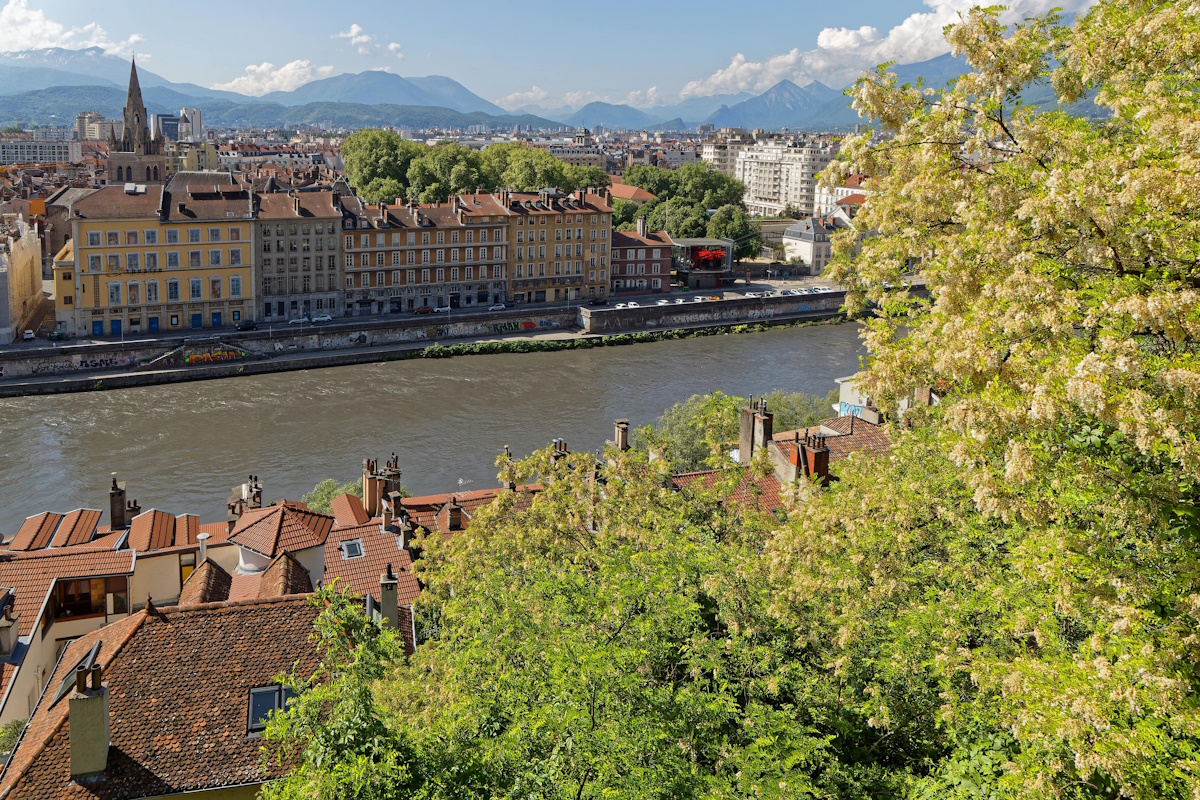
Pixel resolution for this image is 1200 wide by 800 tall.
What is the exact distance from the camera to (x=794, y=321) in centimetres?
5006

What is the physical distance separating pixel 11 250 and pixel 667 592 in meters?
37.8

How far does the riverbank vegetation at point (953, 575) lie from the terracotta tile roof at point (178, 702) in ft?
1.68

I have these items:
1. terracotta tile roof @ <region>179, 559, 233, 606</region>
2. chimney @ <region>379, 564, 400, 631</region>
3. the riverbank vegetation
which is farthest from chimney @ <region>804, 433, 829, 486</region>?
terracotta tile roof @ <region>179, 559, 233, 606</region>

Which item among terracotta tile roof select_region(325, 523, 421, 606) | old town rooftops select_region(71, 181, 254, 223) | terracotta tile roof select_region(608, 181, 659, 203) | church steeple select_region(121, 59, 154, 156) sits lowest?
terracotta tile roof select_region(325, 523, 421, 606)

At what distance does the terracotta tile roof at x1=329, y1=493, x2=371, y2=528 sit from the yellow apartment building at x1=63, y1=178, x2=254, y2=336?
24986 millimetres

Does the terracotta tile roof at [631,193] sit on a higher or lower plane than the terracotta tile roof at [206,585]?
higher

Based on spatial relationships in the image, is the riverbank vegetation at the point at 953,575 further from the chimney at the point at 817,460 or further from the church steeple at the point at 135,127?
the church steeple at the point at 135,127

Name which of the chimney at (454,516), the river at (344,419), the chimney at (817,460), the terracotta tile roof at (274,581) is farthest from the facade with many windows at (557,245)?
the terracotta tile roof at (274,581)

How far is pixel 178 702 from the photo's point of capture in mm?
7734

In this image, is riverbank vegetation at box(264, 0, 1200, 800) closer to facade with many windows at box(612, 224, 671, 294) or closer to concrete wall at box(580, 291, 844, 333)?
concrete wall at box(580, 291, 844, 333)

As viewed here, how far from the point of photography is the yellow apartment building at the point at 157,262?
1457 inches

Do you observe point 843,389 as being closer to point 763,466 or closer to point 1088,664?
point 763,466

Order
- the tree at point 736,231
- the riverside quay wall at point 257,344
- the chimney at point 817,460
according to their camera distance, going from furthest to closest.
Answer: the tree at point 736,231 < the riverside quay wall at point 257,344 < the chimney at point 817,460

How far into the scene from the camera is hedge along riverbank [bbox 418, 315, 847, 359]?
134 ft
